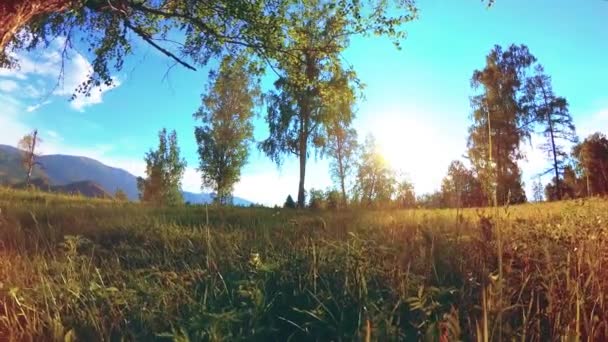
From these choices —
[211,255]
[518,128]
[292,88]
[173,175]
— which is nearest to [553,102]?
[518,128]

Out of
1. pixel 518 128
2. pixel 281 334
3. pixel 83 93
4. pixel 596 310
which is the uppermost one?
pixel 518 128

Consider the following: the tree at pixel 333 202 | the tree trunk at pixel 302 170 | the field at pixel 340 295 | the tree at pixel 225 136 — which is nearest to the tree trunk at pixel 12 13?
the field at pixel 340 295

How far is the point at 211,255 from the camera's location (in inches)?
198

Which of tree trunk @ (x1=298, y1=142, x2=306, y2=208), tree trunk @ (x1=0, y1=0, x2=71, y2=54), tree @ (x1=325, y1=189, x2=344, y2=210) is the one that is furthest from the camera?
tree trunk @ (x1=298, y1=142, x2=306, y2=208)

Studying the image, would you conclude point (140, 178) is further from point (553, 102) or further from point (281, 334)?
point (281, 334)

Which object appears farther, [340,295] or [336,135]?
[336,135]

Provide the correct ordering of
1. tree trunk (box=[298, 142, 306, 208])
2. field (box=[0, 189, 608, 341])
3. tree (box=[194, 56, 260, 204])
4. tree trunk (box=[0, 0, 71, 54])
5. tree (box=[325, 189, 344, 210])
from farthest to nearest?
tree (box=[194, 56, 260, 204]) → tree trunk (box=[298, 142, 306, 208]) → tree (box=[325, 189, 344, 210]) → tree trunk (box=[0, 0, 71, 54]) → field (box=[0, 189, 608, 341])

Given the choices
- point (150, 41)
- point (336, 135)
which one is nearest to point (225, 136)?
point (336, 135)

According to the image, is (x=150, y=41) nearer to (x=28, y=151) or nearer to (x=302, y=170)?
(x=302, y=170)

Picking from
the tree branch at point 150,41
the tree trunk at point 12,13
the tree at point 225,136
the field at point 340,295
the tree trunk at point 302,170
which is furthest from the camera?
the tree at point 225,136

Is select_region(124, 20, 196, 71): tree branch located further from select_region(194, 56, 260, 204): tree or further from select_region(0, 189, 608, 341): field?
select_region(194, 56, 260, 204): tree

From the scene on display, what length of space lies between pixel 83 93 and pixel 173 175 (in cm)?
5153

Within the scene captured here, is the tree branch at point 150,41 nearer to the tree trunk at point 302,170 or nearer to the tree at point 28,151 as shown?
the tree trunk at point 302,170

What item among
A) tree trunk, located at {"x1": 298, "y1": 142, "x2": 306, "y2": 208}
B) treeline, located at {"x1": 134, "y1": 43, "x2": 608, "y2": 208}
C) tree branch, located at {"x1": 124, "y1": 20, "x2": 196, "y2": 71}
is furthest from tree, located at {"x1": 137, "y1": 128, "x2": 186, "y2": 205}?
tree branch, located at {"x1": 124, "y1": 20, "x2": 196, "y2": 71}
